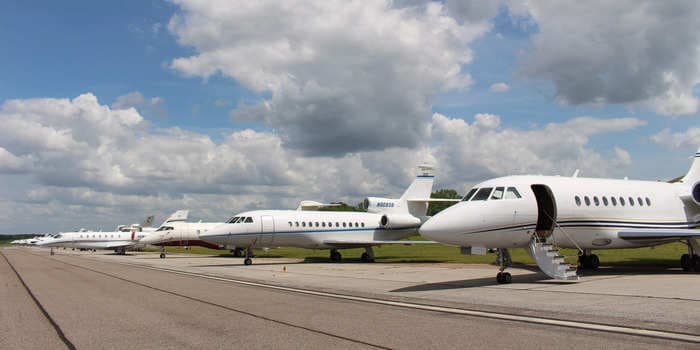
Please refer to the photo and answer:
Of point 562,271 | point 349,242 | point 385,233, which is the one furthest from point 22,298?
point 385,233

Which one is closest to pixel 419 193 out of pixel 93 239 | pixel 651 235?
pixel 651 235

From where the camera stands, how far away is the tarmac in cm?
749

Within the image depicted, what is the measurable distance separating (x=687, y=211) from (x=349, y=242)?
61.7 feet

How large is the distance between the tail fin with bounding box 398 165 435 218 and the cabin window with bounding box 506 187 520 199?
21157mm

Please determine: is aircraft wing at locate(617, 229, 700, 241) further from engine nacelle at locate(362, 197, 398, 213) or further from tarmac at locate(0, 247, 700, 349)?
engine nacelle at locate(362, 197, 398, 213)

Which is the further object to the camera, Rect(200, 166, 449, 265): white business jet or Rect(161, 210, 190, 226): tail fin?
Rect(161, 210, 190, 226): tail fin

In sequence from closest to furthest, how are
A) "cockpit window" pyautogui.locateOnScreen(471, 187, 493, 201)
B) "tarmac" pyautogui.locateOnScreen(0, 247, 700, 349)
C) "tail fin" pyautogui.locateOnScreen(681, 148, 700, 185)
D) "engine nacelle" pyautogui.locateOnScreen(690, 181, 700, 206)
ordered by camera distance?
"tarmac" pyautogui.locateOnScreen(0, 247, 700, 349), "cockpit window" pyautogui.locateOnScreen(471, 187, 493, 201), "engine nacelle" pyautogui.locateOnScreen(690, 181, 700, 206), "tail fin" pyautogui.locateOnScreen(681, 148, 700, 185)

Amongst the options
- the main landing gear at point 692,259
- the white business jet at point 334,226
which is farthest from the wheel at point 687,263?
the white business jet at point 334,226

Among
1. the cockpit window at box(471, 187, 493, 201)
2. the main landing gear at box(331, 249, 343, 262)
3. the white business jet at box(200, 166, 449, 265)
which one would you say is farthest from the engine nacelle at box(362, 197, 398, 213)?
the cockpit window at box(471, 187, 493, 201)

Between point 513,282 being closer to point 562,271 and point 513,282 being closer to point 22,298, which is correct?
point 562,271

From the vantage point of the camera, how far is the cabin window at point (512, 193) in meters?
16.2

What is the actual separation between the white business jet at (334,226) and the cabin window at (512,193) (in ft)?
55.2

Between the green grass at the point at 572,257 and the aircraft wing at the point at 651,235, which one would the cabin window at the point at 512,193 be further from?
the green grass at the point at 572,257

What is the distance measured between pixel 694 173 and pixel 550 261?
1351 cm
